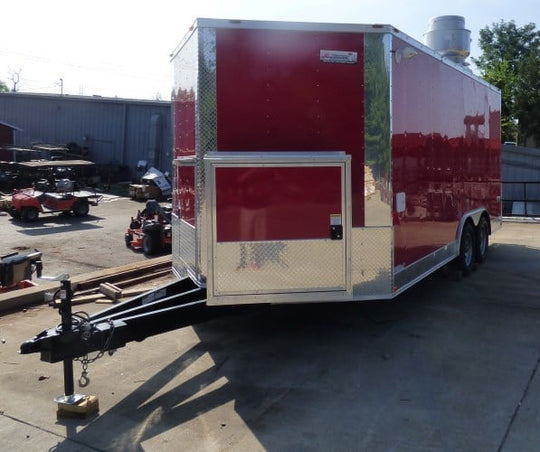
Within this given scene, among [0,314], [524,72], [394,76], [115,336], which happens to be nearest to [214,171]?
[115,336]

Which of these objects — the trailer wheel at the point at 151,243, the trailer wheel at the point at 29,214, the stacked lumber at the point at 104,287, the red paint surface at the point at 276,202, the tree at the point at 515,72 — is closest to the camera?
the red paint surface at the point at 276,202

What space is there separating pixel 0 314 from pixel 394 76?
534cm

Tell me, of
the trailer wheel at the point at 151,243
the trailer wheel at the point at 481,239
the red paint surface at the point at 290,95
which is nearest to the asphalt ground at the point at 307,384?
the red paint surface at the point at 290,95

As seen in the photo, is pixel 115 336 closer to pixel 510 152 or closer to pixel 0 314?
pixel 0 314

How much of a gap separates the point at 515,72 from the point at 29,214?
35458 millimetres

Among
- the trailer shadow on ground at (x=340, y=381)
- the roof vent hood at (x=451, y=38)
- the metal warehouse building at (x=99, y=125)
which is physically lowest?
the trailer shadow on ground at (x=340, y=381)

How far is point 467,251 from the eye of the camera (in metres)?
8.55

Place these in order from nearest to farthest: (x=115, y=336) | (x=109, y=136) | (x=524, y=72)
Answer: (x=115, y=336)
(x=109, y=136)
(x=524, y=72)

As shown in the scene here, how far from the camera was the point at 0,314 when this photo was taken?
6750 millimetres

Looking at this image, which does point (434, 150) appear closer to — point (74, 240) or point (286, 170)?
point (286, 170)

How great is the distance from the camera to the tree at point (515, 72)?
117ft

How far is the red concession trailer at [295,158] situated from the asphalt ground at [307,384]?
2.27ft

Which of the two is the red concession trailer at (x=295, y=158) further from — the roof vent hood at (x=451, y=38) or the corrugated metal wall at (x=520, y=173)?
the corrugated metal wall at (x=520, y=173)

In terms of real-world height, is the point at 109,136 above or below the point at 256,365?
above
